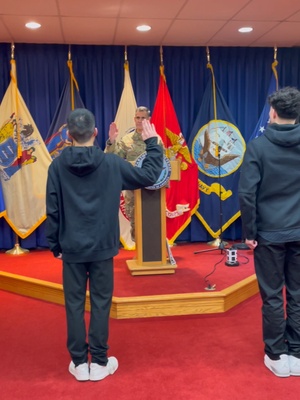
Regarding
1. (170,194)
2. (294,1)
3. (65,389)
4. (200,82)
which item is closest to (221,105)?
(200,82)

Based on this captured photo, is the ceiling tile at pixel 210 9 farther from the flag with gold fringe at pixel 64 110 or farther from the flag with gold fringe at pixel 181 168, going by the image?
the flag with gold fringe at pixel 64 110

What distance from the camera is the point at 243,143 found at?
18.9 ft

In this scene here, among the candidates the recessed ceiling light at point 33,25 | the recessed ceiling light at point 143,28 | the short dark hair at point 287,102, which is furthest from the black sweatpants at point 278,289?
the recessed ceiling light at point 33,25

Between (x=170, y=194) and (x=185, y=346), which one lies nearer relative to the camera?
(x=185, y=346)

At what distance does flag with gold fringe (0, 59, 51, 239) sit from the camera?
528 cm

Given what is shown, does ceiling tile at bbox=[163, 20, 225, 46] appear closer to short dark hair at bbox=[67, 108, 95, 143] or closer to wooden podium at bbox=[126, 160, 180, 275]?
wooden podium at bbox=[126, 160, 180, 275]

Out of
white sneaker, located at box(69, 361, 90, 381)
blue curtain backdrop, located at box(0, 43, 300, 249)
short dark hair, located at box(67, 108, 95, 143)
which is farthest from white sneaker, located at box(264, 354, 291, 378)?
blue curtain backdrop, located at box(0, 43, 300, 249)

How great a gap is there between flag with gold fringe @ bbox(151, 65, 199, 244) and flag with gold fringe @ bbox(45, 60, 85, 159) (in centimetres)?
103

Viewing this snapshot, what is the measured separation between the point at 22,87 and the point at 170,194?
7.61 feet

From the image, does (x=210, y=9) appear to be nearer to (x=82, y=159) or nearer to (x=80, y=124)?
(x=80, y=124)

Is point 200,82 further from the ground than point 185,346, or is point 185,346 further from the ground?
point 200,82

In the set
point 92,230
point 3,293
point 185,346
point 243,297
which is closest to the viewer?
point 92,230

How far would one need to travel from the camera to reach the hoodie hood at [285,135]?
2.23m

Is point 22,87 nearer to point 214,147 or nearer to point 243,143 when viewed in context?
point 214,147
